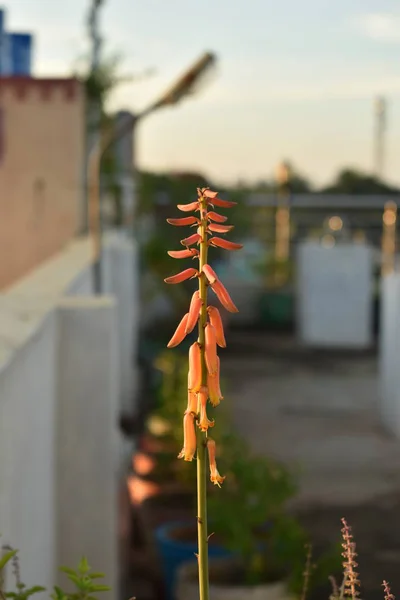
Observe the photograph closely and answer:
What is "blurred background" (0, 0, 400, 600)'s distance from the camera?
18.0 feet

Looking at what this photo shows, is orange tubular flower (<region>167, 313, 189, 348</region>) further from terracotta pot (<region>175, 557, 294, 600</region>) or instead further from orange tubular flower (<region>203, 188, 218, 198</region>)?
terracotta pot (<region>175, 557, 294, 600</region>)

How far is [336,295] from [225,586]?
44.2ft

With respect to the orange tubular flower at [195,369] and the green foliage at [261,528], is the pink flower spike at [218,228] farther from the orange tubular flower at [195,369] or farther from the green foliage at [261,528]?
the green foliage at [261,528]

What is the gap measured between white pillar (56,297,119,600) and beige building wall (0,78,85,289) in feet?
23.7

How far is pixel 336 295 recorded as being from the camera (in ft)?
61.3

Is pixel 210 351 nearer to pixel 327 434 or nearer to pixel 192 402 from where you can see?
pixel 192 402

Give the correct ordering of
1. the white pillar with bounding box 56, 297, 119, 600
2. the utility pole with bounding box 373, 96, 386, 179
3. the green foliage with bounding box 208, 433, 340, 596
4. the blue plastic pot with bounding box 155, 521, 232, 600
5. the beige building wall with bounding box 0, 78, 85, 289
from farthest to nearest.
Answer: the utility pole with bounding box 373, 96, 386, 179 < the beige building wall with bounding box 0, 78, 85, 289 < the blue plastic pot with bounding box 155, 521, 232, 600 < the white pillar with bounding box 56, 297, 119, 600 < the green foliage with bounding box 208, 433, 340, 596

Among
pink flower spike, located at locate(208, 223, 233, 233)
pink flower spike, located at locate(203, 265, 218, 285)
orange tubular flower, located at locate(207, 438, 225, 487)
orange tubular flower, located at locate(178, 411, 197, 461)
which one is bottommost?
orange tubular flower, located at locate(207, 438, 225, 487)

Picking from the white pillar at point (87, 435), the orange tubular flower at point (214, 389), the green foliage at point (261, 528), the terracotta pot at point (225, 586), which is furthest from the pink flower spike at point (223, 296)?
the white pillar at point (87, 435)

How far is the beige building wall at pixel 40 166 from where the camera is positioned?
12664 millimetres

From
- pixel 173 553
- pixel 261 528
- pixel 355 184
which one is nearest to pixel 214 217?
pixel 261 528

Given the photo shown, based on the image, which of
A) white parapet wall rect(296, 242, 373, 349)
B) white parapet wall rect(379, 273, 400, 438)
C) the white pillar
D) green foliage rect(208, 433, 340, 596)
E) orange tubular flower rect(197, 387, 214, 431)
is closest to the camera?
orange tubular flower rect(197, 387, 214, 431)

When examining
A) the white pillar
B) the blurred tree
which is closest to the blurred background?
the white pillar

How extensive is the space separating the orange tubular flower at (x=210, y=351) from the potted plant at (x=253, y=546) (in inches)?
136
